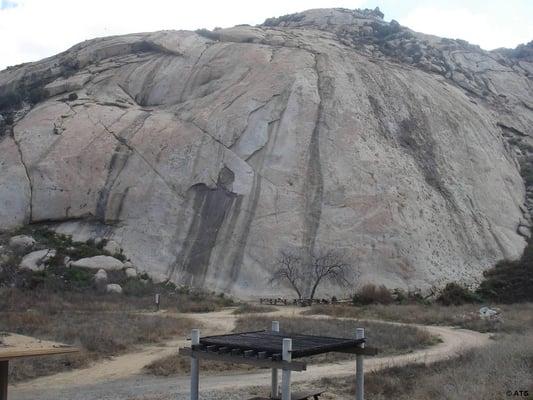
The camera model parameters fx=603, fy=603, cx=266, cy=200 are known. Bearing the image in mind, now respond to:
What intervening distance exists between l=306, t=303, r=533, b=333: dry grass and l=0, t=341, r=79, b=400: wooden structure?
1738 centimetres

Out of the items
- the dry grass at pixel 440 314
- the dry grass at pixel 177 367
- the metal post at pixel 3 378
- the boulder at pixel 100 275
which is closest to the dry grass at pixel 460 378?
the dry grass at pixel 177 367

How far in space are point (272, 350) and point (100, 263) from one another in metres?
26.6

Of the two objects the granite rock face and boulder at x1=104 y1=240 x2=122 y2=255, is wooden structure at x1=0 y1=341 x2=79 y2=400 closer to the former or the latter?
the granite rock face

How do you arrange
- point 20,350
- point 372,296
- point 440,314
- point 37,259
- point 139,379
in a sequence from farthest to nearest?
point 37,259 < point 372,296 < point 440,314 < point 139,379 < point 20,350

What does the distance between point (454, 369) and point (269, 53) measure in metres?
36.9

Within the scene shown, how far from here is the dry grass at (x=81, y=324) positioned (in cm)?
1495

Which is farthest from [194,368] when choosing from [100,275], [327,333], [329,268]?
[100,275]

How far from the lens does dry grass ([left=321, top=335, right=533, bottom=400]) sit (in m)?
9.74

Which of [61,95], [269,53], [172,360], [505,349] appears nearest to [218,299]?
[172,360]

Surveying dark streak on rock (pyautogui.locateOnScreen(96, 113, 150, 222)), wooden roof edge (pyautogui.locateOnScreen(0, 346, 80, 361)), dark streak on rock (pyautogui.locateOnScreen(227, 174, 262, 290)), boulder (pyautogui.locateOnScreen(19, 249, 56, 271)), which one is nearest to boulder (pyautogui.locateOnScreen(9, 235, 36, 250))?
boulder (pyautogui.locateOnScreen(19, 249, 56, 271))

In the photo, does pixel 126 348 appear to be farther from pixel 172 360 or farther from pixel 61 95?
pixel 61 95

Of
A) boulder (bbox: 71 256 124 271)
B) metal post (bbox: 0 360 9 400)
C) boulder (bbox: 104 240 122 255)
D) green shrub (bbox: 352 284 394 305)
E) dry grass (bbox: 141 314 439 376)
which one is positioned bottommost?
dry grass (bbox: 141 314 439 376)

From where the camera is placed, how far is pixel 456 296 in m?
31.3

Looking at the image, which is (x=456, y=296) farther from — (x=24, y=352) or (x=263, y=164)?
(x=24, y=352)
